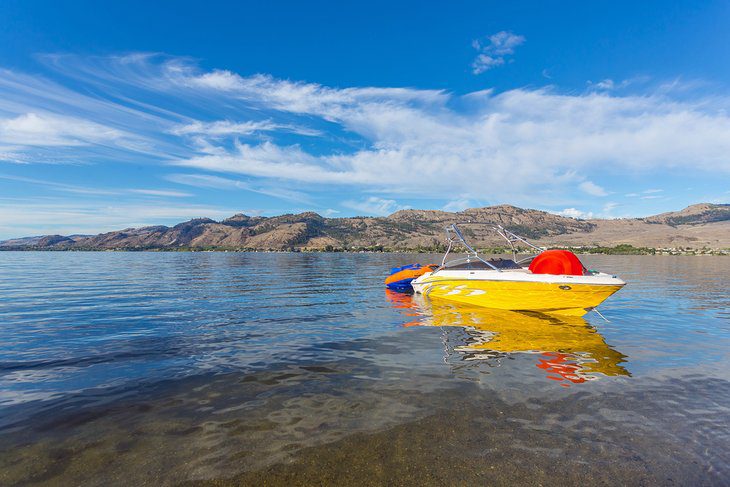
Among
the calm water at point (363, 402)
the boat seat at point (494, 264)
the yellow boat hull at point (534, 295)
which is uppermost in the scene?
the boat seat at point (494, 264)

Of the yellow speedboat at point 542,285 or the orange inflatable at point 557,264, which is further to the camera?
the orange inflatable at point 557,264

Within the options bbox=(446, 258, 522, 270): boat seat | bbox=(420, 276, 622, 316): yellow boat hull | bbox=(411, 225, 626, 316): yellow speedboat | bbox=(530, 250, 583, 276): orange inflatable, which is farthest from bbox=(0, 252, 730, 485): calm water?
bbox=(446, 258, 522, 270): boat seat

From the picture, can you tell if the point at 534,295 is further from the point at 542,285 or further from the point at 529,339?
the point at 529,339

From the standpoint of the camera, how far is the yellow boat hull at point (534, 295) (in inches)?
628

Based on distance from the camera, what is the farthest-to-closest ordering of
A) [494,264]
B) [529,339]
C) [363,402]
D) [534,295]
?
[494,264] → [534,295] → [529,339] → [363,402]

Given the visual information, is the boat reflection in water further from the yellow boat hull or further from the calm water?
the yellow boat hull

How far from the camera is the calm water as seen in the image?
5398 mm

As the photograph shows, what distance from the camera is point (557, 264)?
54.7 ft

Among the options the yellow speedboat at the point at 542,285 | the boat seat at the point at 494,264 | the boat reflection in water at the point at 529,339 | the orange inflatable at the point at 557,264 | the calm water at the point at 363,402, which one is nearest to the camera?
the calm water at the point at 363,402

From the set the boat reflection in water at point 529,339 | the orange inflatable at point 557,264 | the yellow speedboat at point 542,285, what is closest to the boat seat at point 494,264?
the yellow speedboat at point 542,285

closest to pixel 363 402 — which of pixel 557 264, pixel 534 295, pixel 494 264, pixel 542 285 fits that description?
pixel 542 285

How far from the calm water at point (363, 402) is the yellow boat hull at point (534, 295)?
113 cm

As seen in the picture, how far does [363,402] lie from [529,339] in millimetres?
8388

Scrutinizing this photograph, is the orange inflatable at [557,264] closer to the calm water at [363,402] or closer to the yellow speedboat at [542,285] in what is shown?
the yellow speedboat at [542,285]
